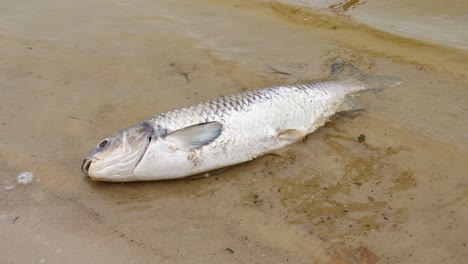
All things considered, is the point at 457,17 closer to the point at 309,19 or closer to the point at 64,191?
the point at 309,19

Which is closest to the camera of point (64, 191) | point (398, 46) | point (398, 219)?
point (398, 219)

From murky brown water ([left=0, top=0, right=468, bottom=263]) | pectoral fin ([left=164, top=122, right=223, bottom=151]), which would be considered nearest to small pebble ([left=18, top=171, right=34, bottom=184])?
murky brown water ([left=0, top=0, right=468, bottom=263])

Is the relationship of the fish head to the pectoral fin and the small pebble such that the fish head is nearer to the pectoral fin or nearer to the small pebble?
the pectoral fin

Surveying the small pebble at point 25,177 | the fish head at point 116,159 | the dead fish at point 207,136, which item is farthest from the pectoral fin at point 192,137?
the small pebble at point 25,177

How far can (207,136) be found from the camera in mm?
4406

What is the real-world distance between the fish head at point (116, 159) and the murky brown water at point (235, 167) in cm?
15

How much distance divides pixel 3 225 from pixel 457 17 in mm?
6222

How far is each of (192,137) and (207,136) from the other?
0.13 m

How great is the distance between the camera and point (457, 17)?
7.16m

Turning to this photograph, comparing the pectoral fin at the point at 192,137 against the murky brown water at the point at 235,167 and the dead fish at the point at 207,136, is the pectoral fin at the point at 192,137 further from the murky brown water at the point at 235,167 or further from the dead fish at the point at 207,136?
the murky brown water at the point at 235,167

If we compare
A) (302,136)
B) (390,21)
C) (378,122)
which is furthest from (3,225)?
(390,21)

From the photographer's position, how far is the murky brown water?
381 cm

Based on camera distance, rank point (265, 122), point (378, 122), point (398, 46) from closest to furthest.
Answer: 1. point (265, 122)
2. point (378, 122)
3. point (398, 46)

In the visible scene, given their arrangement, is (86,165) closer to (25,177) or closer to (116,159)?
(116,159)
